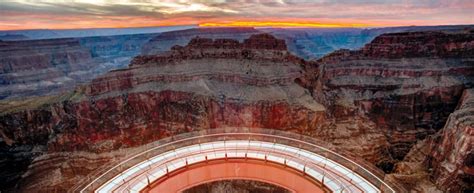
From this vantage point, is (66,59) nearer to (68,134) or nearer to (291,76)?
(68,134)

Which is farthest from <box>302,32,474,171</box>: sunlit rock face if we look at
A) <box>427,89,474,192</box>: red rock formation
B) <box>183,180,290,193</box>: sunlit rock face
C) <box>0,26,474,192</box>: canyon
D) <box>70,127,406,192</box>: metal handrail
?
<box>70,127,406,192</box>: metal handrail

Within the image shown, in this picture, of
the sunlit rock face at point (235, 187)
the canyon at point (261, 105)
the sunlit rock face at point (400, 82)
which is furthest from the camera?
the sunlit rock face at point (400, 82)

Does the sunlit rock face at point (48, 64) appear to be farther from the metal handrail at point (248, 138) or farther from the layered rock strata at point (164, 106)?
the metal handrail at point (248, 138)

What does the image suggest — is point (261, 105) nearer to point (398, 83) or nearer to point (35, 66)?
point (398, 83)

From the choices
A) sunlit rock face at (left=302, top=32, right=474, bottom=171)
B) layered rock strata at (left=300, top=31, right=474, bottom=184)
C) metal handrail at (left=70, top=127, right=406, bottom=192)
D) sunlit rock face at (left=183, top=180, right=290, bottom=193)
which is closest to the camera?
metal handrail at (left=70, top=127, right=406, bottom=192)

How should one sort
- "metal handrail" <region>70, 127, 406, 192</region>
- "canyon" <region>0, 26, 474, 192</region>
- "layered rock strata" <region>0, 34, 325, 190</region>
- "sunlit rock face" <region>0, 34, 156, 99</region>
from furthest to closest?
"sunlit rock face" <region>0, 34, 156, 99</region>, "layered rock strata" <region>0, 34, 325, 190</region>, "canyon" <region>0, 26, 474, 192</region>, "metal handrail" <region>70, 127, 406, 192</region>

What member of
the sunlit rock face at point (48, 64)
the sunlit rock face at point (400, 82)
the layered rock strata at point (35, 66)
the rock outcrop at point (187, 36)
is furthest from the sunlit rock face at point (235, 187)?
the layered rock strata at point (35, 66)

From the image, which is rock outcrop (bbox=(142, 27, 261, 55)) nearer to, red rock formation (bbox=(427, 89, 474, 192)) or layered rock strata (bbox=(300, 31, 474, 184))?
layered rock strata (bbox=(300, 31, 474, 184))

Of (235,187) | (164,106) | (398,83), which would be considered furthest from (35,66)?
(398,83)
